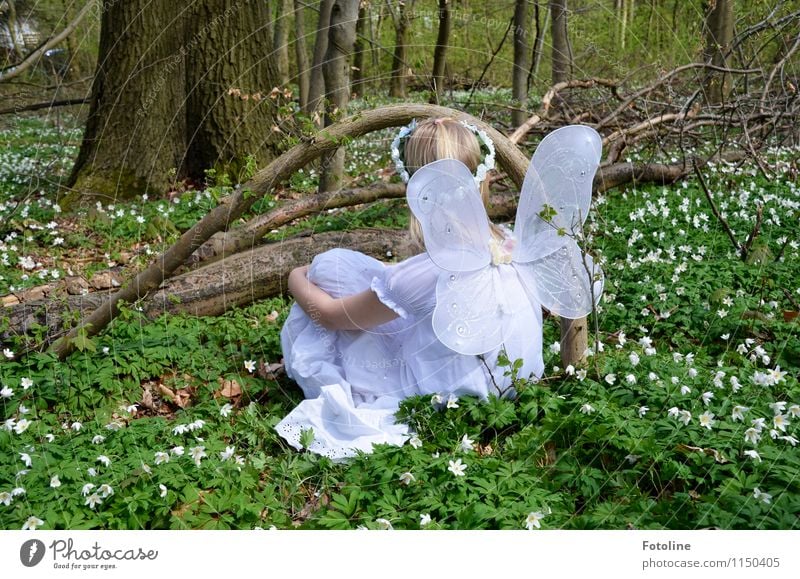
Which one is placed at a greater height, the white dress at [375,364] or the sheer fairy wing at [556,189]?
the sheer fairy wing at [556,189]

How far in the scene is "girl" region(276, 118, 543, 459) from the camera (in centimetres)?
251

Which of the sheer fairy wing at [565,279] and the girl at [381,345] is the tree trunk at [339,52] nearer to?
the girl at [381,345]

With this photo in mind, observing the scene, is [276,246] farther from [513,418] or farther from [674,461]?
[674,461]

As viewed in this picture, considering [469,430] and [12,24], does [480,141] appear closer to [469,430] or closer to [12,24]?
[469,430]

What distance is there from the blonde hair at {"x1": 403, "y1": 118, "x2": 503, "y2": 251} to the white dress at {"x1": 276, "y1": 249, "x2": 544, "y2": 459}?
0.26 meters

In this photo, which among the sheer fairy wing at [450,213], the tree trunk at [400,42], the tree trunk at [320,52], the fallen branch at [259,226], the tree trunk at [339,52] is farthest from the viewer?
the tree trunk at [320,52]

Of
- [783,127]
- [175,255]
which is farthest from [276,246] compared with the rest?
[783,127]

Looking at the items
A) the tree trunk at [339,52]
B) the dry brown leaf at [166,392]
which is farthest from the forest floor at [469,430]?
the tree trunk at [339,52]

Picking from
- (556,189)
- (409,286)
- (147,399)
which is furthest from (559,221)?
(147,399)

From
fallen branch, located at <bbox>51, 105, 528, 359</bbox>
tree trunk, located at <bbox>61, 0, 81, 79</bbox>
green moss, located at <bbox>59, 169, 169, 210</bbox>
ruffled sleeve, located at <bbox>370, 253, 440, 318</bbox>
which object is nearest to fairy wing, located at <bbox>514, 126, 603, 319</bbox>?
ruffled sleeve, located at <bbox>370, 253, 440, 318</bbox>

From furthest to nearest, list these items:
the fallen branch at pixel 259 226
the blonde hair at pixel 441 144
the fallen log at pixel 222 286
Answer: the fallen branch at pixel 259 226 < the fallen log at pixel 222 286 < the blonde hair at pixel 441 144

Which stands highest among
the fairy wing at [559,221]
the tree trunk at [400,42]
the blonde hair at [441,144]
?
the tree trunk at [400,42]

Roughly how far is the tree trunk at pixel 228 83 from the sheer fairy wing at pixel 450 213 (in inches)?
138

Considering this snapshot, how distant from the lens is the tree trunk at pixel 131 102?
544cm
